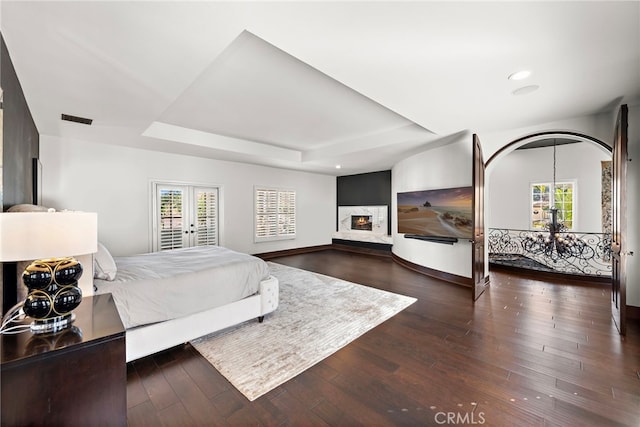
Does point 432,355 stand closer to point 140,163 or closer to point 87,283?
point 87,283

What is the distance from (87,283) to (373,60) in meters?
2.93

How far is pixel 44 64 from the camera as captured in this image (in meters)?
2.13

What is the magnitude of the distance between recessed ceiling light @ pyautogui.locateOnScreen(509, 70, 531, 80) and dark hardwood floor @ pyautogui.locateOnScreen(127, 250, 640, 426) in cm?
266

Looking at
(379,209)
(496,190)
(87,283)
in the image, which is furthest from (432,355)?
(496,190)

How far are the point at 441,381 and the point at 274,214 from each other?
19.7 feet

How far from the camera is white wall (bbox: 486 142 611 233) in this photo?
269 inches

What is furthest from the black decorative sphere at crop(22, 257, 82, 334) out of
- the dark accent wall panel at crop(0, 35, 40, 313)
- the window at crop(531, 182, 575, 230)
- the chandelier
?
the window at crop(531, 182, 575, 230)

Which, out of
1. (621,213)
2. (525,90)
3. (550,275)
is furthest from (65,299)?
(550,275)

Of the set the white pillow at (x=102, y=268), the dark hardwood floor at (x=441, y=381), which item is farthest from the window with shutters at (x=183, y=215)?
the dark hardwood floor at (x=441, y=381)

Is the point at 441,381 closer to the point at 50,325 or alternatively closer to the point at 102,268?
the point at 50,325

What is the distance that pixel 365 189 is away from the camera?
8.40 metres

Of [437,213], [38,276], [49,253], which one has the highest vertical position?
[437,213]

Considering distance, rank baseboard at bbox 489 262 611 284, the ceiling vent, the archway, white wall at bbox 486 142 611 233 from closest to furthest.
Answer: the ceiling vent, baseboard at bbox 489 262 611 284, the archway, white wall at bbox 486 142 611 233

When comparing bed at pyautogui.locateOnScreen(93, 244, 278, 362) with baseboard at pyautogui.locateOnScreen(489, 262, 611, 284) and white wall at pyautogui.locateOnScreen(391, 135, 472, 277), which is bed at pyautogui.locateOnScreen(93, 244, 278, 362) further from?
baseboard at pyautogui.locateOnScreen(489, 262, 611, 284)
